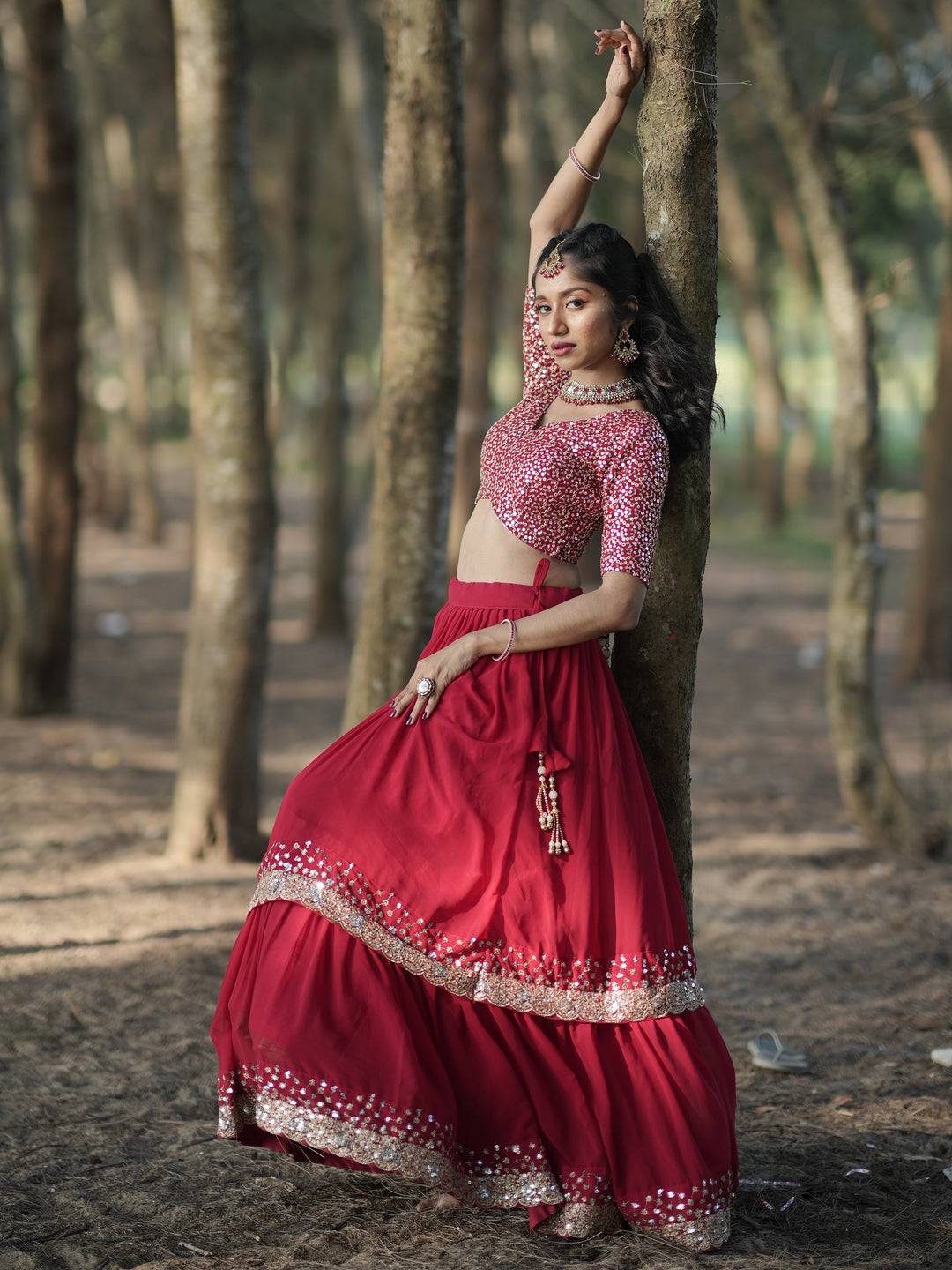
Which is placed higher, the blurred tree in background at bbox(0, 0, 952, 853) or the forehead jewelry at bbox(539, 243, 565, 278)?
the blurred tree in background at bbox(0, 0, 952, 853)

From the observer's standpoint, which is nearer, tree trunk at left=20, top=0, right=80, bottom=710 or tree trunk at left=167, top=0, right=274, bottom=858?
tree trunk at left=167, top=0, right=274, bottom=858

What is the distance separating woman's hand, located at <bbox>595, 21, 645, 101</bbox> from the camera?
9.57 feet

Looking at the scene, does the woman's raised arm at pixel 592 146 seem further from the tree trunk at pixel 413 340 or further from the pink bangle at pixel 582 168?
the tree trunk at pixel 413 340

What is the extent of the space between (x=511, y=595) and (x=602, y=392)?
1.60ft

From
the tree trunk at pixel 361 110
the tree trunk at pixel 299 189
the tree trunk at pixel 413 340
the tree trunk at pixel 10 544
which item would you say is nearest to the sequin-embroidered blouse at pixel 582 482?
the tree trunk at pixel 413 340

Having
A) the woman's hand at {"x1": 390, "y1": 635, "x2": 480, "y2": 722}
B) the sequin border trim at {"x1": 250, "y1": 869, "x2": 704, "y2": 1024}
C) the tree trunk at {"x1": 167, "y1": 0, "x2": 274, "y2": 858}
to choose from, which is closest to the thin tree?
the tree trunk at {"x1": 167, "y1": 0, "x2": 274, "y2": 858}

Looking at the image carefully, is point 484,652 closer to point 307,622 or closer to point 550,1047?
point 550,1047

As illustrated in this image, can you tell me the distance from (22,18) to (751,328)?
1285 cm

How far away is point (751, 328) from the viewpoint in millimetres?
18641

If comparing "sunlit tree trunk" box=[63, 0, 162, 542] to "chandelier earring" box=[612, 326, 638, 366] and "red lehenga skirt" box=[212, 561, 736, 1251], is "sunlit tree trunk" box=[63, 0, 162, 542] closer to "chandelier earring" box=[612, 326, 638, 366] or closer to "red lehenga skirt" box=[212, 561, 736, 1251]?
"chandelier earring" box=[612, 326, 638, 366]

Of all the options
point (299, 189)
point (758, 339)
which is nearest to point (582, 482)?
point (299, 189)

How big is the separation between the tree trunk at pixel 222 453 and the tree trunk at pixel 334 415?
18.9ft

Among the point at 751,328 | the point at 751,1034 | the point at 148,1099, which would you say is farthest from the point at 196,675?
the point at 751,328

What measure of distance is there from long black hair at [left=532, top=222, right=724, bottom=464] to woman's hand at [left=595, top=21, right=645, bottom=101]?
36 cm
